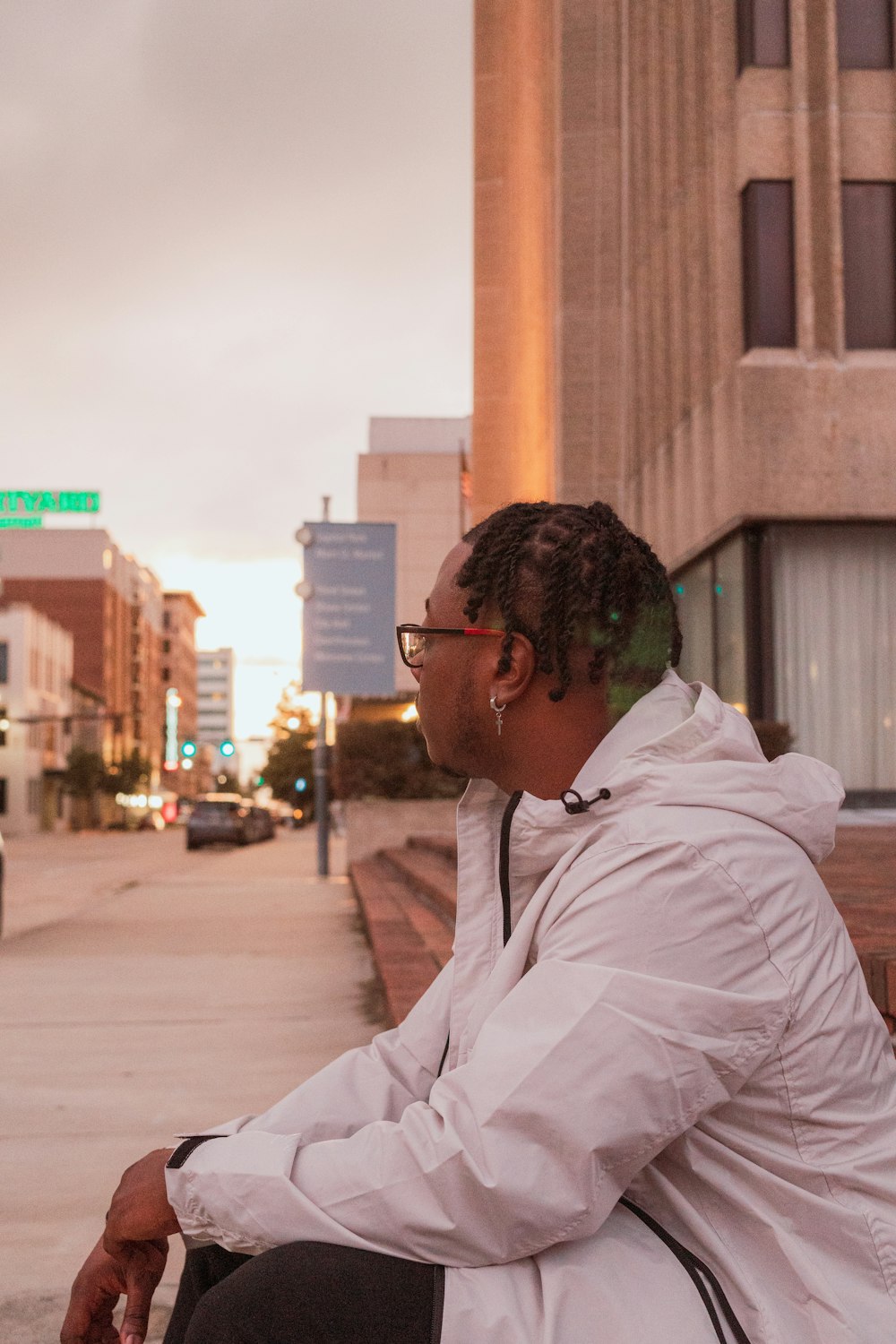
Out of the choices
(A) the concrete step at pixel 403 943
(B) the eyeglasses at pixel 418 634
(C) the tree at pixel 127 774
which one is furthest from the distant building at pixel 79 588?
(B) the eyeglasses at pixel 418 634

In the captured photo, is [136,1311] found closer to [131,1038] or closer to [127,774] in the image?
[131,1038]

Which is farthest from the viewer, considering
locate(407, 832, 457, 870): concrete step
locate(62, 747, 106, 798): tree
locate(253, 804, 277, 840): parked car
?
locate(62, 747, 106, 798): tree

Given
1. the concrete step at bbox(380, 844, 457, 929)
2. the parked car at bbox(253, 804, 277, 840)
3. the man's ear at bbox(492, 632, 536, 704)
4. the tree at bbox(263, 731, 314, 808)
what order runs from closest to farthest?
1. the man's ear at bbox(492, 632, 536, 704)
2. the concrete step at bbox(380, 844, 457, 929)
3. the parked car at bbox(253, 804, 277, 840)
4. the tree at bbox(263, 731, 314, 808)

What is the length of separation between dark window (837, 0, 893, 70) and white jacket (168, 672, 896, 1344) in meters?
14.8

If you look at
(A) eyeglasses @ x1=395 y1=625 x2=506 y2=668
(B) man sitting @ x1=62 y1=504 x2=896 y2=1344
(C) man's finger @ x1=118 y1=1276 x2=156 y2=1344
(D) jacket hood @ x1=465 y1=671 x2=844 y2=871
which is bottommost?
(C) man's finger @ x1=118 y1=1276 x2=156 y2=1344

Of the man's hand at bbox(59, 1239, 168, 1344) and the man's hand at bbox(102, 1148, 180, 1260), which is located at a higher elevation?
the man's hand at bbox(102, 1148, 180, 1260)

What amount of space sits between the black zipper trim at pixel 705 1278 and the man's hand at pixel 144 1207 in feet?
1.92

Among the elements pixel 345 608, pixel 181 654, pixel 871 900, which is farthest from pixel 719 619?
pixel 181 654

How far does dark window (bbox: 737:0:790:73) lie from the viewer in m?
14.0

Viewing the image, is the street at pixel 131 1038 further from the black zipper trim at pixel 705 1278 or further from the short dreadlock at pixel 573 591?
the short dreadlock at pixel 573 591

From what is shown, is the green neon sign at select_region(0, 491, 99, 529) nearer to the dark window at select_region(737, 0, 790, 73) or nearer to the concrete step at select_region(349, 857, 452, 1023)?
the dark window at select_region(737, 0, 790, 73)

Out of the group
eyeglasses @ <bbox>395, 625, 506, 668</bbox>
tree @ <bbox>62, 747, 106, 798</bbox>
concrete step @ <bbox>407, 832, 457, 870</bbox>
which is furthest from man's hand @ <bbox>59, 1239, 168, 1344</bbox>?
tree @ <bbox>62, 747, 106, 798</bbox>

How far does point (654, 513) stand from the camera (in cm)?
1720

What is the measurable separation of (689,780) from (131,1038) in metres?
5.40
